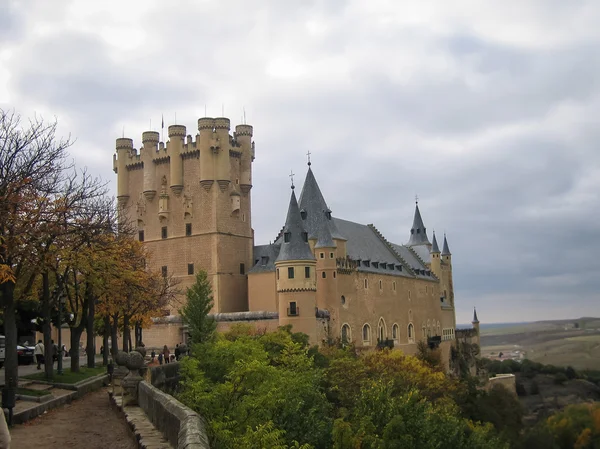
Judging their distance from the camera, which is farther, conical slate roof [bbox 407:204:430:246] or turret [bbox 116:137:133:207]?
conical slate roof [bbox 407:204:430:246]

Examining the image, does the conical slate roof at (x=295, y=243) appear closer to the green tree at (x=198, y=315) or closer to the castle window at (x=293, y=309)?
the castle window at (x=293, y=309)

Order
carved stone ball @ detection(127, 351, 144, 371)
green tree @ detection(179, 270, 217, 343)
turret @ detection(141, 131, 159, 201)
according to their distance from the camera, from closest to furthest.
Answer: carved stone ball @ detection(127, 351, 144, 371) → green tree @ detection(179, 270, 217, 343) → turret @ detection(141, 131, 159, 201)

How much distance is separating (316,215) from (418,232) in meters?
34.2

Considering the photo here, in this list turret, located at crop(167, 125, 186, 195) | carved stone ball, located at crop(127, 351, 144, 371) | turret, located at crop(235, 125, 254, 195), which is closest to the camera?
carved stone ball, located at crop(127, 351, 144, 371)

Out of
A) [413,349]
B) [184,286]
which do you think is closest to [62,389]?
[184,286]

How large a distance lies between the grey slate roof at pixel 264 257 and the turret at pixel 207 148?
24.3ft

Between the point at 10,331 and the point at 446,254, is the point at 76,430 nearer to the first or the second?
the point at 10,331

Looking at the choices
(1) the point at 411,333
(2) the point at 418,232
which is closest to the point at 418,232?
(2) the point at 418,232

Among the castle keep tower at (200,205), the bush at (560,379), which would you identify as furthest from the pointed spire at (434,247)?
the bush at (560,379)

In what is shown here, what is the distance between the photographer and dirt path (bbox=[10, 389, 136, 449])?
→ 45.8 ft

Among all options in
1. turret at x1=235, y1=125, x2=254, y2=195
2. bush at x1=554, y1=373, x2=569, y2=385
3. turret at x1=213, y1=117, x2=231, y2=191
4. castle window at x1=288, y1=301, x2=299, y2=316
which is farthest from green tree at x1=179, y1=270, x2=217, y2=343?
bush at x1=554, y1=373, x2=569, y2=385

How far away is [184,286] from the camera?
197 feet

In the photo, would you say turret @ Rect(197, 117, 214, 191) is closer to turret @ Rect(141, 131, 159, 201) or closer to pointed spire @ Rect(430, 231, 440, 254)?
turret @ Rect(141, 131, 159, 201)

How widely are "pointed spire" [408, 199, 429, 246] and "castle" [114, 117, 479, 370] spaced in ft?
73.1
